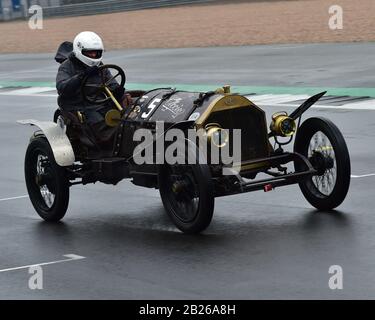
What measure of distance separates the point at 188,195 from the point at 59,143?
5.47ft

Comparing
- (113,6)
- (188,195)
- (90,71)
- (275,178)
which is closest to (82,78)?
(90,71)

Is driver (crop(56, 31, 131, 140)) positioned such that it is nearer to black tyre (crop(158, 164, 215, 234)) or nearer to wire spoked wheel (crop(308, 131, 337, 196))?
black tyre (crop(158, 164, 215, 234))

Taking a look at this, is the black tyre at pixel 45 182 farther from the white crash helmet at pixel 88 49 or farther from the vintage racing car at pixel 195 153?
the white crash helmet at pixel 88 49

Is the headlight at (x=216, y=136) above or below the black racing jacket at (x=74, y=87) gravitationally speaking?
below

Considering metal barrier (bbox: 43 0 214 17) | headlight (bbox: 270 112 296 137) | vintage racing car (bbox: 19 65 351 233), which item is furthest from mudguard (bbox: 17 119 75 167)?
metal barrier (bbox: 43 0 214 17)

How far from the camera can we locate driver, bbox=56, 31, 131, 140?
10.5m

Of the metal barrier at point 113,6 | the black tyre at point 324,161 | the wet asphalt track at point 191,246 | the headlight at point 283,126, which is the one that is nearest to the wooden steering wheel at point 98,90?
the wet asphalt track at point 191,246

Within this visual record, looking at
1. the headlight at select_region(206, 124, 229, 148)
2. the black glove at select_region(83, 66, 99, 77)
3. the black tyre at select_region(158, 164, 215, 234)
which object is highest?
the black glove at select_region(83, 66, 99, 77)

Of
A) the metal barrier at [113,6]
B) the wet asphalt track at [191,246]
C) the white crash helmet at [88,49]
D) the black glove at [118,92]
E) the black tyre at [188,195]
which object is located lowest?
the wet asphalt track at [191,246]

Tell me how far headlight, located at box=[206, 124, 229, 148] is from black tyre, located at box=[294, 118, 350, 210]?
89 centimetres

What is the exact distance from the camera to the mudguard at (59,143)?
10.3 metres

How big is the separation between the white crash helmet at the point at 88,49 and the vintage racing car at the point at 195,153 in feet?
0.45
